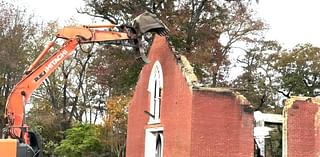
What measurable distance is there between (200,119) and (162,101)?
3.39 metres

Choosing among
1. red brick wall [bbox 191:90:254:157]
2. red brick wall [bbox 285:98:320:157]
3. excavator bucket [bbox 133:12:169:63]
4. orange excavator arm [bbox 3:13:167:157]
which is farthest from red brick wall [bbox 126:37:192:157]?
red brick wall [bbox 285:98:320:157]

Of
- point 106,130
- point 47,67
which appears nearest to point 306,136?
point 47,67

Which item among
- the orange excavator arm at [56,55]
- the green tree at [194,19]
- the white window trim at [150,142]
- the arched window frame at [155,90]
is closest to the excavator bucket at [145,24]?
the orange excavator arm at [56,55]

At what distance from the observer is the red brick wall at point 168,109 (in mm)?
22484

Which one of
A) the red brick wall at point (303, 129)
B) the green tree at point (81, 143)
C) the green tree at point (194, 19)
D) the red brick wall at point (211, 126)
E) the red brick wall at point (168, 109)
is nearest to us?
the red brick wall at point (211, 126)

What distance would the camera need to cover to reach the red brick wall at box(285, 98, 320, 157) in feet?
73.4

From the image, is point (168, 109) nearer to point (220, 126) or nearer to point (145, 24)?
point (220, 126)

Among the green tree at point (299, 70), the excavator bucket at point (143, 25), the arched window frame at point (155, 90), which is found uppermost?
the green tree at point (299, 70)

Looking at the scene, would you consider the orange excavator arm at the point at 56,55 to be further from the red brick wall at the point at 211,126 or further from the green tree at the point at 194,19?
the green tree at the point at 194,19

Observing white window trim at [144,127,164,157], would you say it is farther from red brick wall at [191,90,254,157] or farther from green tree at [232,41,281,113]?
green tree at [232,41,281,113]

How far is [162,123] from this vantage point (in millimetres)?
24812

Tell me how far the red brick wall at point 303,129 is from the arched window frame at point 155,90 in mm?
5940

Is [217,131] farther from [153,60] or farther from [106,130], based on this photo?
[106,130]

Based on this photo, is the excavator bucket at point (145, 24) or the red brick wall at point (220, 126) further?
the excavator bucket at point (145, 24)
